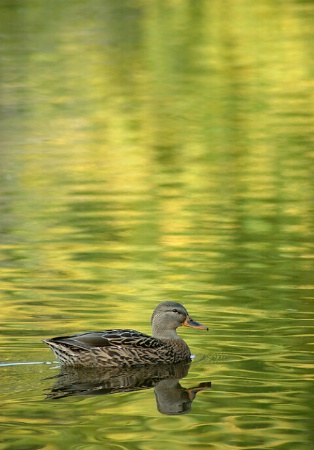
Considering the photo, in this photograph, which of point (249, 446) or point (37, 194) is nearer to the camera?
point (249, 446)

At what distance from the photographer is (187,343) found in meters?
10.3

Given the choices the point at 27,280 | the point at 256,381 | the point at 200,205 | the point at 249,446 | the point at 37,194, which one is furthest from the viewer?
the point at 37,194

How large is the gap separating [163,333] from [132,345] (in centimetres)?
47

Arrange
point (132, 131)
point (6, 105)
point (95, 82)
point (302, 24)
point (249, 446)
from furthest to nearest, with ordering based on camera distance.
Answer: point (302, 24) < point (95, 82) < point (6, 105) < point (132, 131) < point (249, 446)

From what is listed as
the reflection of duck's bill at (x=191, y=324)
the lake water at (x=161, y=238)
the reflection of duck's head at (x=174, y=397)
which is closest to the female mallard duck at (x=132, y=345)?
the reflection of duck's bill at (x=191, y=324)

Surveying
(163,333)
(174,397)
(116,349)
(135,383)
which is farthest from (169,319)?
(174,397)

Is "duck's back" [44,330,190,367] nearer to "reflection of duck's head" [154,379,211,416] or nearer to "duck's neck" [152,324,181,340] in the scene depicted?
"duck's neck" [152,324,181,340]

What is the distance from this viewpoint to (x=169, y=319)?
1011cm

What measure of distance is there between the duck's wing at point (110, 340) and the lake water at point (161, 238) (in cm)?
23

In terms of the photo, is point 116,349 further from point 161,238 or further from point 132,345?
point 161,238

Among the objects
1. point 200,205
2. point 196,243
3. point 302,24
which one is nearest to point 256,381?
point 196,243

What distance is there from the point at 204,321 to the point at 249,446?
8.77ft

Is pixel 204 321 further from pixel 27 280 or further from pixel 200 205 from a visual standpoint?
pixel 200 205

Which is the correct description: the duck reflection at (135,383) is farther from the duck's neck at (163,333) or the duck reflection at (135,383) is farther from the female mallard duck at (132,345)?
the duck's neck at (163,333)
